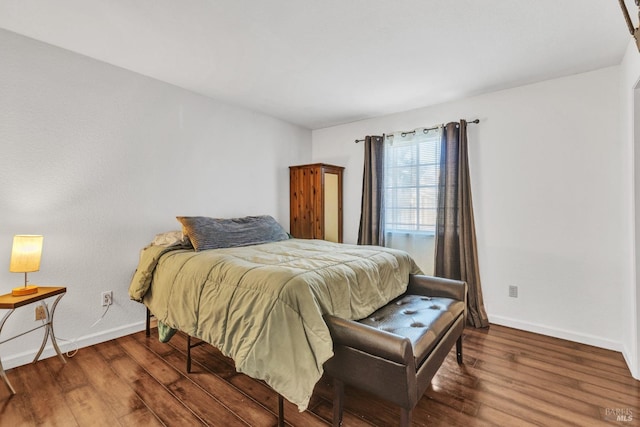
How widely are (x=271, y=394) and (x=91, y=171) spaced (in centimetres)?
231

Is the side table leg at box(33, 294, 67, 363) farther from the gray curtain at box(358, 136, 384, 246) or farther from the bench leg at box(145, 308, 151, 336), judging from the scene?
the gray curtain at box(358, 136, 384, 246)

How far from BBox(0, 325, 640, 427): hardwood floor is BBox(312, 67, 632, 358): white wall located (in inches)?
18.4

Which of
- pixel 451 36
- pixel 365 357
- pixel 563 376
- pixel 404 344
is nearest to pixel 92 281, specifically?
pixel 365 357

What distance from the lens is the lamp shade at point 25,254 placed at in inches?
77.1

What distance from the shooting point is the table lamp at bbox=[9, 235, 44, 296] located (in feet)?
6.43

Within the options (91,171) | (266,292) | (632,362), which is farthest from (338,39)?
(632,362)

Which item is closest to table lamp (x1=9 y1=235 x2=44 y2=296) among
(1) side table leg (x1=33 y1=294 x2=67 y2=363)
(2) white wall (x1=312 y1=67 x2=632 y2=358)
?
(1) side table leg (x1=33 y1=294 x2=67 y2=363)

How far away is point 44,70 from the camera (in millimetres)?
2270

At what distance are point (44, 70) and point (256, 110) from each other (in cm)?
200

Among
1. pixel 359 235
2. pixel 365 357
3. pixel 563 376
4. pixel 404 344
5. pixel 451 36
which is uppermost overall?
pixel 451 36

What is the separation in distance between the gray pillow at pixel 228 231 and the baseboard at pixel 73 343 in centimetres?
107

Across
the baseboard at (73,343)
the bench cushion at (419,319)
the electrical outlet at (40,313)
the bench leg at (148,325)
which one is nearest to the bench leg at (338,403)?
the bench cushion at (419,319)

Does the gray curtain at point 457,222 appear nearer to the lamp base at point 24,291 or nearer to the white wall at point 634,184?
the white wall at point 634,184

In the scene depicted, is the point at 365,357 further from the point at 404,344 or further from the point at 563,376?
the point at 563,376
